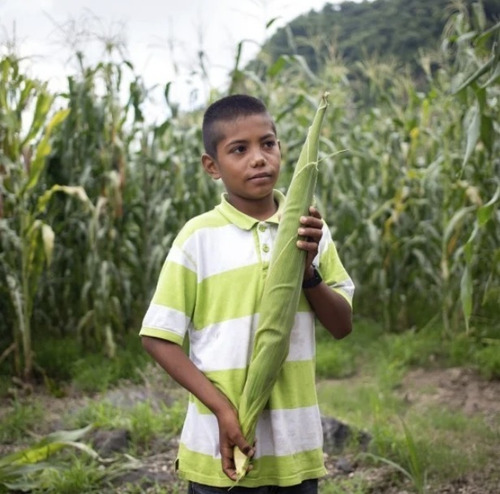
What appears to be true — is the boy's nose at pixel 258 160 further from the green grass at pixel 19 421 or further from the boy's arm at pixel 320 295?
the green grass at pixel 19 421

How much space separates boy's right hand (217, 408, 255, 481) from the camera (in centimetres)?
139

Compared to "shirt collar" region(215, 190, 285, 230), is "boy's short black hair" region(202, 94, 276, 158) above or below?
above

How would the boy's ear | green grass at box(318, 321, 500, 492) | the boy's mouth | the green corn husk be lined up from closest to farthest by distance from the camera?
the green corn husk < the boy's mouth < the boy's ear < green grass at box(318, 321, 500, 492)

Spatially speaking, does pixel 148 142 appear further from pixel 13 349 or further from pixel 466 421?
pixel 466 421

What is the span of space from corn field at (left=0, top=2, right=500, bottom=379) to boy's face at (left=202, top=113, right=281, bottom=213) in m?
2.43

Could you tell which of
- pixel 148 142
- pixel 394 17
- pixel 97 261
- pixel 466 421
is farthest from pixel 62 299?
pixel 394 17

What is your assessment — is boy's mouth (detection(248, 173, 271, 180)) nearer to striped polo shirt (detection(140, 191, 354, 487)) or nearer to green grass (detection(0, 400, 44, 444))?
striped polo shirt (detection(140, 191, 354, 487))

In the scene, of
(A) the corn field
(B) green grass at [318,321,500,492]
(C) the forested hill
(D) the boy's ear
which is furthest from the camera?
(C) the forested hill

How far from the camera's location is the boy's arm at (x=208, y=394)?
139 cm

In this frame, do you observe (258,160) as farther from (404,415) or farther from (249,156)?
(404,415)

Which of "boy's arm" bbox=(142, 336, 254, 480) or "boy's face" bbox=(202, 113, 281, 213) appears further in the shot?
"boy's face" bbox=(202, 113, 281, 213)

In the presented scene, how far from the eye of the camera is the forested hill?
67.3 feet

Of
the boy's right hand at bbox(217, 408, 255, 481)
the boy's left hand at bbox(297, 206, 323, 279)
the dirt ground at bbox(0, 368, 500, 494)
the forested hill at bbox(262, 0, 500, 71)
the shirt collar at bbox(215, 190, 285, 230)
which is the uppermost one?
the forested hill at bbox(262, 0, 500, 71)

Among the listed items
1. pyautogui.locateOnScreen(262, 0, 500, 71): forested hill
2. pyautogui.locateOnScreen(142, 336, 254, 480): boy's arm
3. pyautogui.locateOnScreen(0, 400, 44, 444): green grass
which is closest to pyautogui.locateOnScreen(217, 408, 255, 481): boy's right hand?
pyautogui.locateOnScreen(142, 336, 254, 480): boy's arm
